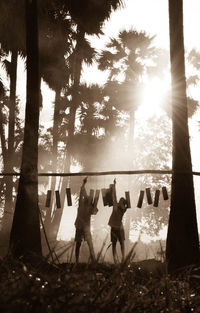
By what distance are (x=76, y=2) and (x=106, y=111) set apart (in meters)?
12.0

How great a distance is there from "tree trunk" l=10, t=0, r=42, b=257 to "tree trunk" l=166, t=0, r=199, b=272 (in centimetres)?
262

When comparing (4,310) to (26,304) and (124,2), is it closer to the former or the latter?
(26,304)

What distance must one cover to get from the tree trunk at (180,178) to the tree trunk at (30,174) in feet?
8.58

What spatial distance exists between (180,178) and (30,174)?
121 inches

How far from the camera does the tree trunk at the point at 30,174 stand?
8.07 meters

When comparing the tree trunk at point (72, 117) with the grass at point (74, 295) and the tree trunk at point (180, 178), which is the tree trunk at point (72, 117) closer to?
the tree trunk at point (180, 178)

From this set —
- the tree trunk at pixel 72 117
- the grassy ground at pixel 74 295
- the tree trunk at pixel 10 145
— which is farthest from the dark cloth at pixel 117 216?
the tree trunk at pixel 10 145

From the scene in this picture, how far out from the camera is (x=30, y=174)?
8.55 m

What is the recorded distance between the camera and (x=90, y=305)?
91.1 inches

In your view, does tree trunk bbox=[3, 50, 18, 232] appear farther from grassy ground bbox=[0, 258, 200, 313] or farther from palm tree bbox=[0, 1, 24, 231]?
grassy ground bbox=[0, 258, 200, 313]

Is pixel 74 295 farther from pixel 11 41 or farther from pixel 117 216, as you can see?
pixel 11 41

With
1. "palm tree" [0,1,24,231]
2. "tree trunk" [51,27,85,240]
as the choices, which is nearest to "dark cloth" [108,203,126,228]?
"palm tree" [0,1,24,231]

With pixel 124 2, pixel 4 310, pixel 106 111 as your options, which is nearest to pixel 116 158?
pixel 106 111

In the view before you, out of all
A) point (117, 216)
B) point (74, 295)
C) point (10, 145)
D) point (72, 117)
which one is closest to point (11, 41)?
point (72, 117)
